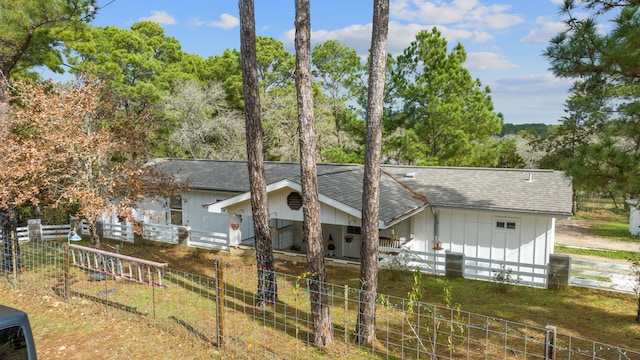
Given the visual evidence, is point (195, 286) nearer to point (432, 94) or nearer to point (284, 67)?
point (432, 94)

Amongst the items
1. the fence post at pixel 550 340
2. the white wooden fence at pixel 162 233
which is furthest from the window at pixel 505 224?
the white wooden fence at pixel 162 233

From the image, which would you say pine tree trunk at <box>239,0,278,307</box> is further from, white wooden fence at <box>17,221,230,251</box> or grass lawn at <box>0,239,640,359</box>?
white wooden fence at <box>17,221,230,251</box>

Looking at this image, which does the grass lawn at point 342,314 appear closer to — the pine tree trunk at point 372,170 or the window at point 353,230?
the pine tree trunk at point 372,170

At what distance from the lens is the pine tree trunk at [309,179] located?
7758mm

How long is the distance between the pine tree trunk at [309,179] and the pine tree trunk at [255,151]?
1731 mm

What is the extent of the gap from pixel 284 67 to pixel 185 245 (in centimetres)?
2435

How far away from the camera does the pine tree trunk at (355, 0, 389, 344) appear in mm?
7336

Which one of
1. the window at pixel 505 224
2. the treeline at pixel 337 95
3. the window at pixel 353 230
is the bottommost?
the window at pixel 353 230

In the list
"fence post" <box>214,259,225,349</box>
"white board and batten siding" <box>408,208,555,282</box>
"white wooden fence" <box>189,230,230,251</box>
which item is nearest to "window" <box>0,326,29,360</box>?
"fence post" <box>214,259,225,349</box>

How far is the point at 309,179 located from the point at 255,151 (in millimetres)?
2401

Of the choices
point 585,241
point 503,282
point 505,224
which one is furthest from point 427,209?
point 585,241

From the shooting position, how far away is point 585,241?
78.1ft

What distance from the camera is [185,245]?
18.0 m

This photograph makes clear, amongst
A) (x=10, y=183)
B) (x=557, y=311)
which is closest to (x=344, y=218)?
(x=557, y=311)
